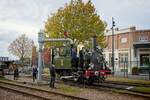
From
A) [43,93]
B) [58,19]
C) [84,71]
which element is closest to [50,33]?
[58,19]

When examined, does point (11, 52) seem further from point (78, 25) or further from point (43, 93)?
point (43, 93)

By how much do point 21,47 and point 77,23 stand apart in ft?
153

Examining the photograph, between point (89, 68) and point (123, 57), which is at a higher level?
point (123, 57)

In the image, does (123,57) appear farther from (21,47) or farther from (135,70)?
(21,47)

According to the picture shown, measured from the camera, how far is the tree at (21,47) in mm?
86375

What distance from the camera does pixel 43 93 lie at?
21062mm

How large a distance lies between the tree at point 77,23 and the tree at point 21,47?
40.8 metres

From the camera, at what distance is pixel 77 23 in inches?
1726

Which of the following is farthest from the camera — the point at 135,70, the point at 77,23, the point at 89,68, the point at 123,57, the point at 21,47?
the point at 21,47

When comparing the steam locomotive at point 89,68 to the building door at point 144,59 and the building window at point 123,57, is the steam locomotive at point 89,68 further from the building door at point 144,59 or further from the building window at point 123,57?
the building window at point 123,57

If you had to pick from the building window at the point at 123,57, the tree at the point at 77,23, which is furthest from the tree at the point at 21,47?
the tree at the point at 77,23

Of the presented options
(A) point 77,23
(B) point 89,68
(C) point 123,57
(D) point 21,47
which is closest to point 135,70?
(A) point 77,23

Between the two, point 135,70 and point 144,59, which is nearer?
point 135,70

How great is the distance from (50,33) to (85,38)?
5.19 m
